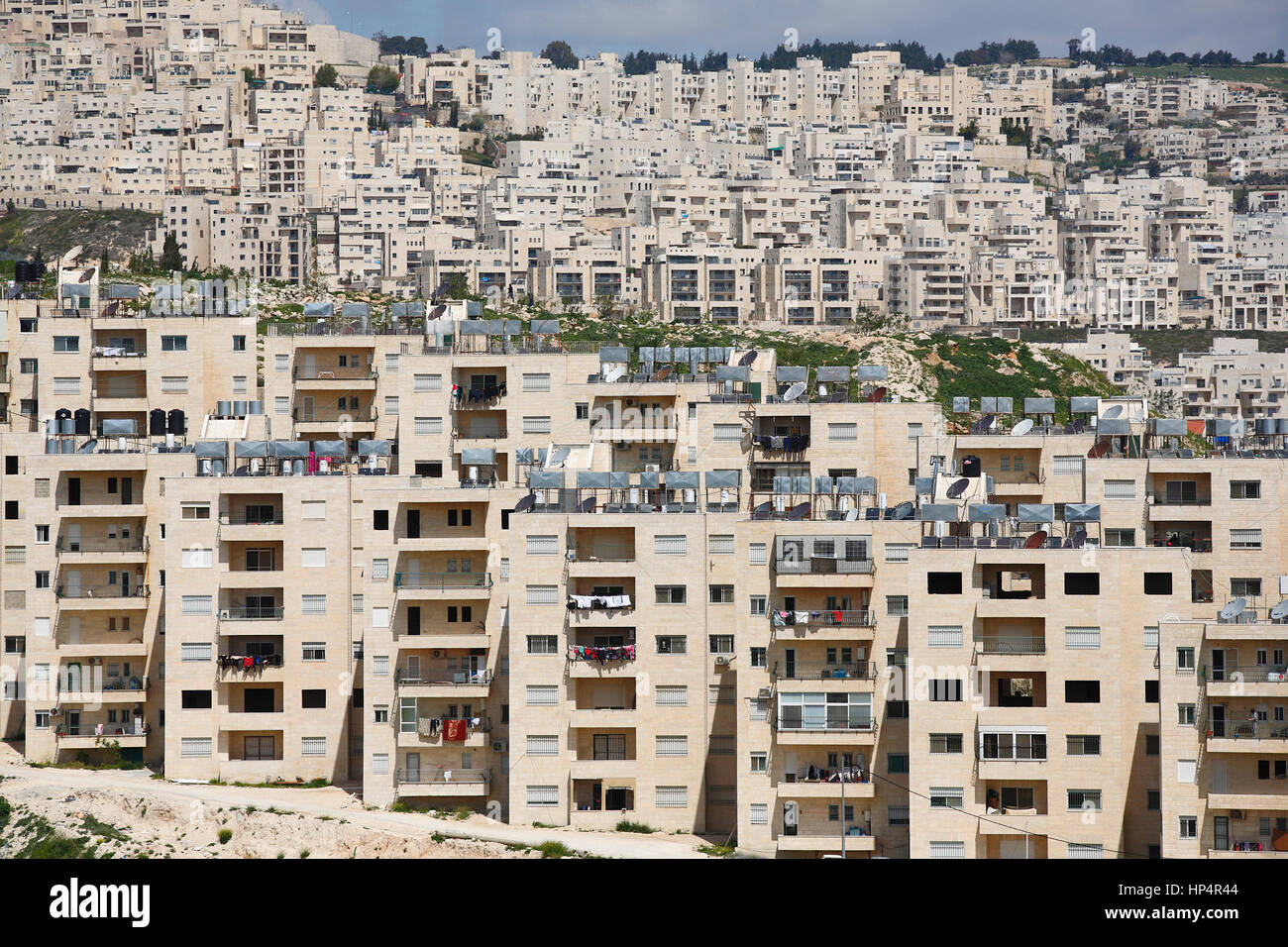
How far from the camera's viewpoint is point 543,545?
50438mm

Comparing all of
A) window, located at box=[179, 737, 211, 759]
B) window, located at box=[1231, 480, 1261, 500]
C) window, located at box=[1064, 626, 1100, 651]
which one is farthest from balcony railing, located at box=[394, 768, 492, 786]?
window, located at box=[1231, 480, 1261, 500]

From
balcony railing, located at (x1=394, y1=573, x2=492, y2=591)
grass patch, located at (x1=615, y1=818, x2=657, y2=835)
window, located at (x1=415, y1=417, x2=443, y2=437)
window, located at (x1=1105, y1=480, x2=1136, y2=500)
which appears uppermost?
window, located at (x1=415, y1=417, x2=443, y2=437)

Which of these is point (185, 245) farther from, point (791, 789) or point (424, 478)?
point (791, 789)

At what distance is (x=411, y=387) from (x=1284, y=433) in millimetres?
24098

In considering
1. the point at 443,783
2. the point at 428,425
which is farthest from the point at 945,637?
the point at 428,425

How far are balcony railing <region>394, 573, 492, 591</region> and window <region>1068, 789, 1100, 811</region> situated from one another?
50.3 ft

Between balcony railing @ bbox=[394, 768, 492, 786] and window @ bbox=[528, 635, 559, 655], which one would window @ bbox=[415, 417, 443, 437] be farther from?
window @ bbox=[528, 635, 559, 655]

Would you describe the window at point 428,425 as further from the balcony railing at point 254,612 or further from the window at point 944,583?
the window at point 944,583

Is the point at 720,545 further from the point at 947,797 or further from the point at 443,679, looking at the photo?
the point at 947,797

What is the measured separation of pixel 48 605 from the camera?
58312 millimetres

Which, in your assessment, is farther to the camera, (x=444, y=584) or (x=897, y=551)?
(x=444, y=584)

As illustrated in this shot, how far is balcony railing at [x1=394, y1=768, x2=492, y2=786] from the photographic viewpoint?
5225 centimetres

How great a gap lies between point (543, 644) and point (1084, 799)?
13.0m
